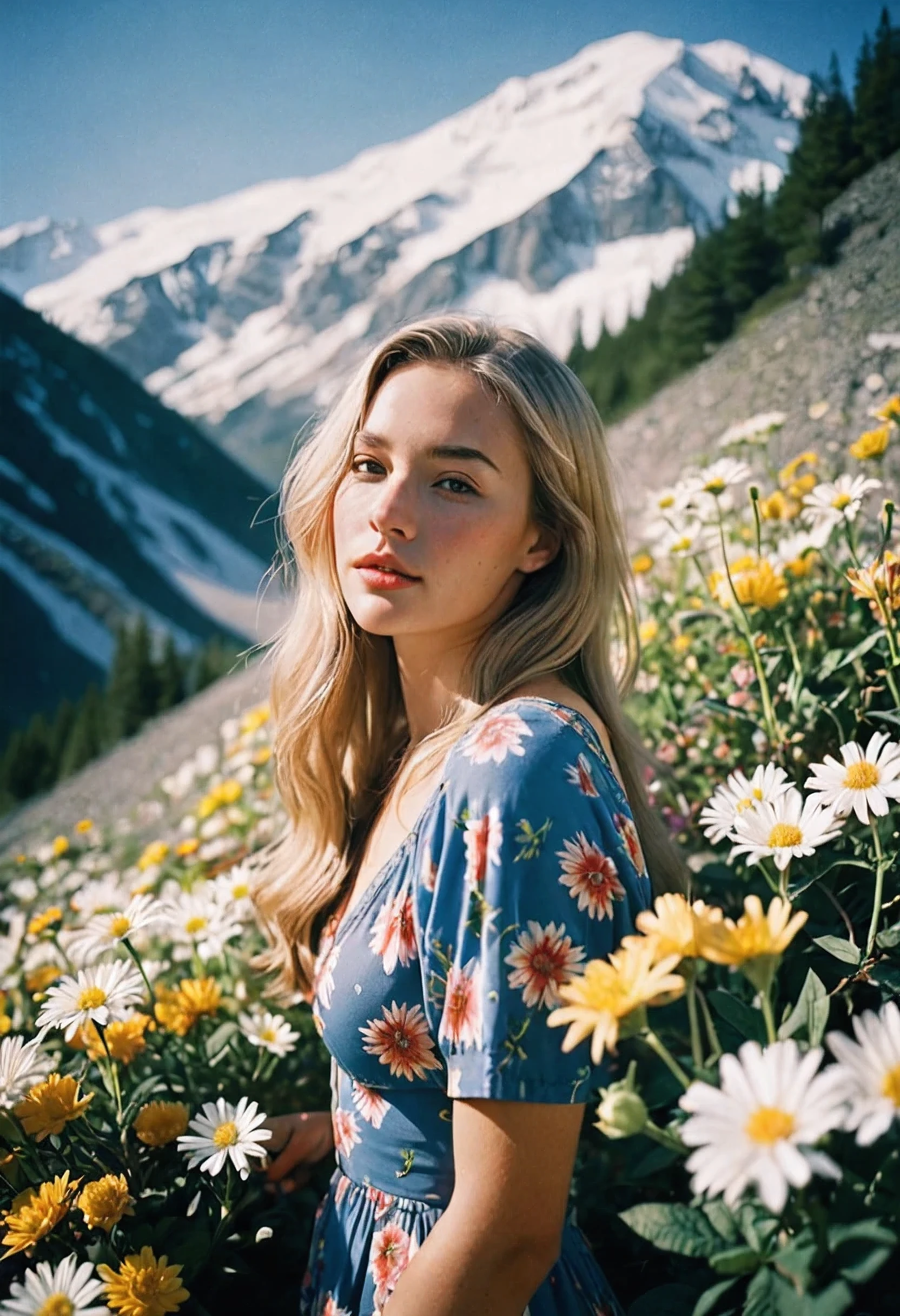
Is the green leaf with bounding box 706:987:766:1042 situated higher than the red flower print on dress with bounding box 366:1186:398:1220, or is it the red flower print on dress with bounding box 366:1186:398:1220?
the green leaf with bounding box 706:987:766:1042

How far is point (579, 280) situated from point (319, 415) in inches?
4813

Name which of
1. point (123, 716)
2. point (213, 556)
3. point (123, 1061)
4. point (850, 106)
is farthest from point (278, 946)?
point (213, 556)

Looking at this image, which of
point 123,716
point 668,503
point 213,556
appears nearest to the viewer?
point 668,503

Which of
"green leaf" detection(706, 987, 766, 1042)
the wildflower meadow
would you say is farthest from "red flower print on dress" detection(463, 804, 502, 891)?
"green leaf" detection(706, 987, 766, 1042)

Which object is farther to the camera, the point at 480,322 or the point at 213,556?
the point at 213,556

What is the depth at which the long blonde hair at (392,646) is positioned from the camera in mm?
1346

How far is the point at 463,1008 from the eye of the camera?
94 cm

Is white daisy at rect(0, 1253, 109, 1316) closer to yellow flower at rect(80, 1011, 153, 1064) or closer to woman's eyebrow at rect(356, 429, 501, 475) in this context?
yellow flower at rect(80, 1011, 153, 1064)

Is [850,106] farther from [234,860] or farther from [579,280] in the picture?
[579,280]

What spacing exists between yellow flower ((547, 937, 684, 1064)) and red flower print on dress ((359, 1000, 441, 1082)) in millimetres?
436

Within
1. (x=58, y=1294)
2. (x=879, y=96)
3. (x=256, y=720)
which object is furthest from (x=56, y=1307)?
(x=879, y=96)

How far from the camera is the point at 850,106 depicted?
28.2 feet

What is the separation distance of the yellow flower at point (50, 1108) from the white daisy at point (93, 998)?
8 cm

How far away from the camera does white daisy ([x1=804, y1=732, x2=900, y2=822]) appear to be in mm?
1003
